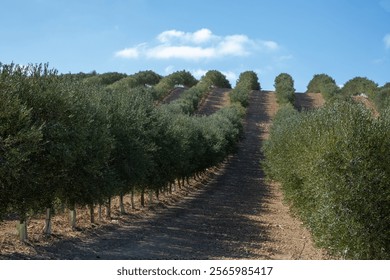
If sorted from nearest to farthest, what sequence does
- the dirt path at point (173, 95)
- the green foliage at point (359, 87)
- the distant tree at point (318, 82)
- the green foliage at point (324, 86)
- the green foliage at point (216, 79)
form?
the green foliage at point (359, 87) < the dirt path at point (173, 95) < the green foliage at point (324, 86) < the distant tree at point (318, 82) < the green foliage at point (216, 79)

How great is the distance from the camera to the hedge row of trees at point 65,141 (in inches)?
746

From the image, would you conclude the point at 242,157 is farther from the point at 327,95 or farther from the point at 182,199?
the point at 327,95

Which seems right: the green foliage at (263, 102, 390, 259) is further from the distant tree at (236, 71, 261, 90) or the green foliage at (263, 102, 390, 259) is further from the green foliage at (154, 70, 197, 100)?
the distant tree at (236, 71, 261, 90)

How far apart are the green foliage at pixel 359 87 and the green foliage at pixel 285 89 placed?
1311 centimetres

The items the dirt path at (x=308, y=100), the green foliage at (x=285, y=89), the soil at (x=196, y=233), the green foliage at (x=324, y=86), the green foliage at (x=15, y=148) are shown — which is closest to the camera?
the green foliage at (x=15, y=148)

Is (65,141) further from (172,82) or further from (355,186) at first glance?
(172,82)

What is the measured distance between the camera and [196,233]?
1251 inches

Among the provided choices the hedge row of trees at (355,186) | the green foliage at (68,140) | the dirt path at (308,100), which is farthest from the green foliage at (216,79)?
the hedge row of trees at (355,186)

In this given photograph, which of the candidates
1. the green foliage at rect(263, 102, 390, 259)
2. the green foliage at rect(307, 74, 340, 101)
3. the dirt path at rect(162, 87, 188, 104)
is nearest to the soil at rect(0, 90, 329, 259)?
the green foliage at rect(263, 102, 390, 259)

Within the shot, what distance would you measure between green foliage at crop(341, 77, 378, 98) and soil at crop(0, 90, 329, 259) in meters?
65.8

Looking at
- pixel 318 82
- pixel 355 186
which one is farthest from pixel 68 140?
pixel 318 82

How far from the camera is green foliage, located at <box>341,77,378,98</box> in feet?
380

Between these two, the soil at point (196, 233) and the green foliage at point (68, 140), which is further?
the soil at point (196, 233)

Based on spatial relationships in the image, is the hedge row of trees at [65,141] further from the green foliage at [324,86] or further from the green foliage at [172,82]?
the green foliage at [324,86]
